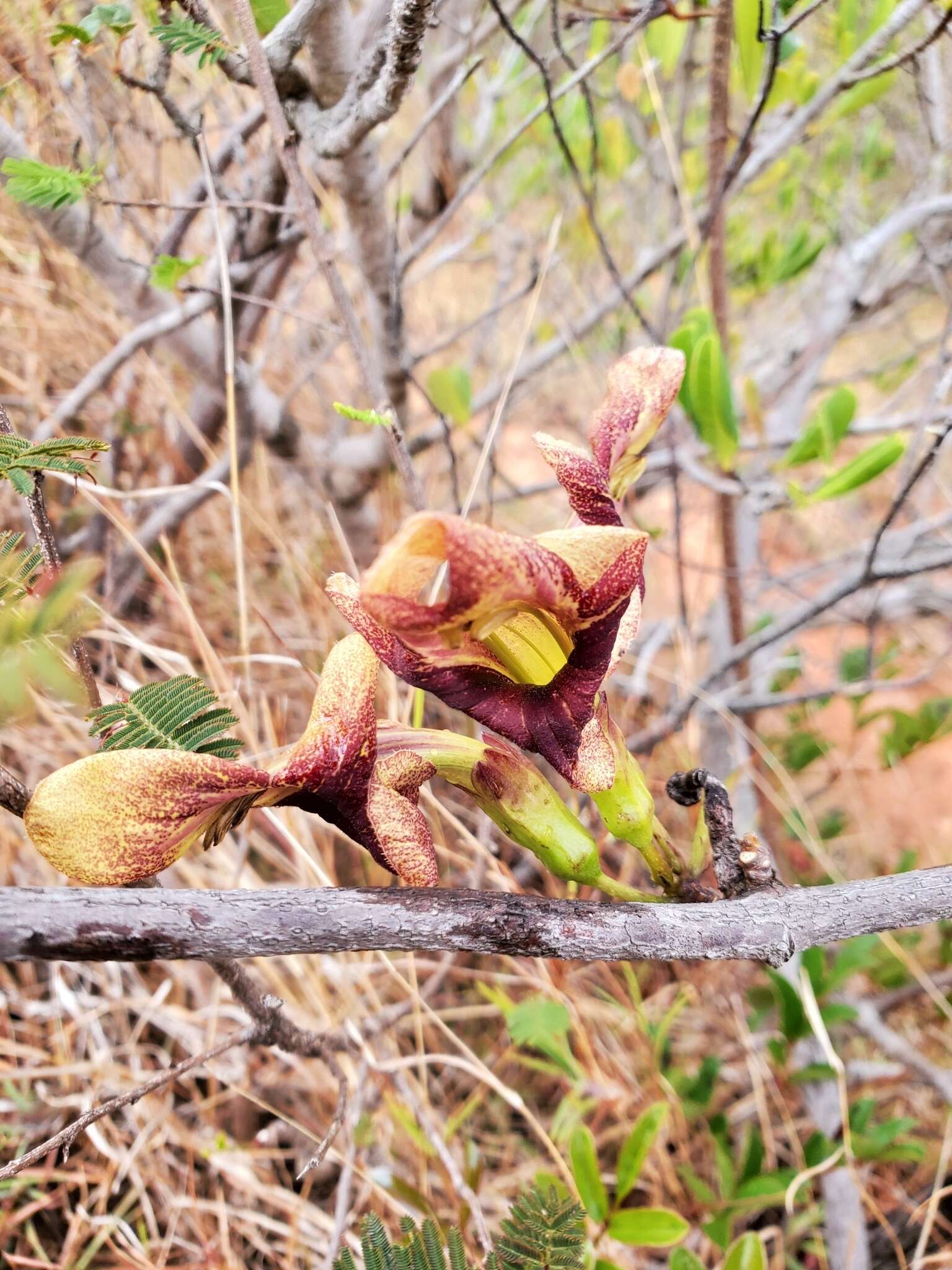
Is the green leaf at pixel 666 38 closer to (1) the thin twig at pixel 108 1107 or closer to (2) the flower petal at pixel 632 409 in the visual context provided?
(2) the flower petal at pixel 632 409

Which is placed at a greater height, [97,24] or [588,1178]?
[97,24]

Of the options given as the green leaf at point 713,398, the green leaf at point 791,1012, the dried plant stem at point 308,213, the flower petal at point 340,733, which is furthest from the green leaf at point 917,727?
the flower petal at point 340,733

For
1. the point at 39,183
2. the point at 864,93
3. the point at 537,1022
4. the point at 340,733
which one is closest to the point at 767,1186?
the point at 537,1022

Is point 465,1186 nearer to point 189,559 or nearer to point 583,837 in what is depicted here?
point 583,837

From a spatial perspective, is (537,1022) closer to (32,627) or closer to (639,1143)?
(639,1143)

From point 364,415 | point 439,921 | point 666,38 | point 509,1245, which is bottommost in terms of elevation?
point 509,1245

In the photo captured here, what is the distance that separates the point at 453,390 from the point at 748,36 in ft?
2.01

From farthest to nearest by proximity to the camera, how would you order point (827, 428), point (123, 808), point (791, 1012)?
point (791, 1012) < point (827, 428) < point (123, 808)

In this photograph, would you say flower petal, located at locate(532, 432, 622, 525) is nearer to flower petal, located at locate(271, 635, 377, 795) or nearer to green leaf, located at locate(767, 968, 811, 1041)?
flower petal, located at locate(271, 635, 377, 795)

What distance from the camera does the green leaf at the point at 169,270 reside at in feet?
3.00

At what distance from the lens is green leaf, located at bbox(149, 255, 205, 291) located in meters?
0.91

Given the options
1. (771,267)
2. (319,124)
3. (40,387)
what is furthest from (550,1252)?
(771,267)

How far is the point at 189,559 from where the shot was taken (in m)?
1.65

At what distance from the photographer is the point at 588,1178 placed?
3.20ft
